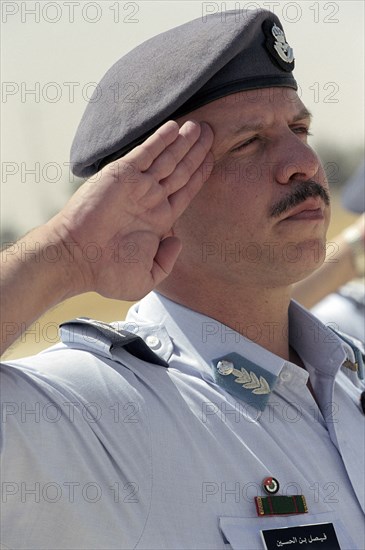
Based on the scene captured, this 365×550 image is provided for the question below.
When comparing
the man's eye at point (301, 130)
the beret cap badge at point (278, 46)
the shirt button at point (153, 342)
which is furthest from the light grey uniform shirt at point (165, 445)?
the beret cap badge at point (278, 46)

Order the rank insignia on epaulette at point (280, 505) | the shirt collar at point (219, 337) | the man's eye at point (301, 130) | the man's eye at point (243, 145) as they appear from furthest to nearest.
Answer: the man's eye at point (301, 130), the man's eye at point (243, 145), the shirt collar at point (219, 337), the rank insignia on epaulette at point (280, 505)

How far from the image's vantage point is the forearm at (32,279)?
180 cm

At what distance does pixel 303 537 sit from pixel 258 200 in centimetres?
84

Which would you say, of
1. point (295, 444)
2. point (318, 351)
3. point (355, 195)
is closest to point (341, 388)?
point (318, 351)

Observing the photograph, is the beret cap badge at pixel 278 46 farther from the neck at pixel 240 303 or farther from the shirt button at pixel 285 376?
the shirt button at pixel 285 376

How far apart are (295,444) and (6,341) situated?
0.80 meters

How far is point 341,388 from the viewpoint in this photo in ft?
8.37

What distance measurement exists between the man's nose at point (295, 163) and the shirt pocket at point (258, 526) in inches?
32.7

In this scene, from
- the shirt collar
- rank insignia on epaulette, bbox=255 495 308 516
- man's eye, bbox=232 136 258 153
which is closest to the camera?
rank insignia on epaulette, bbox=255 495 308 516

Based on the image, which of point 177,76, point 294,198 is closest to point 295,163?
point 294,198

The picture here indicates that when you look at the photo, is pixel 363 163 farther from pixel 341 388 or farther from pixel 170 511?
pixel 170 511

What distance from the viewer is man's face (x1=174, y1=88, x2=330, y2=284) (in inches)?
96.7

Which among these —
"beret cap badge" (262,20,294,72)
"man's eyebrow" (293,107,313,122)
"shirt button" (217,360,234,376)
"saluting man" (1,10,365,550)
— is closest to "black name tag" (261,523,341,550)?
"saluting man" (1,10,365,550)

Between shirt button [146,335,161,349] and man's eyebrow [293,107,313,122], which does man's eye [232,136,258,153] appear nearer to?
man's eyebrow [293,107,313,122]
